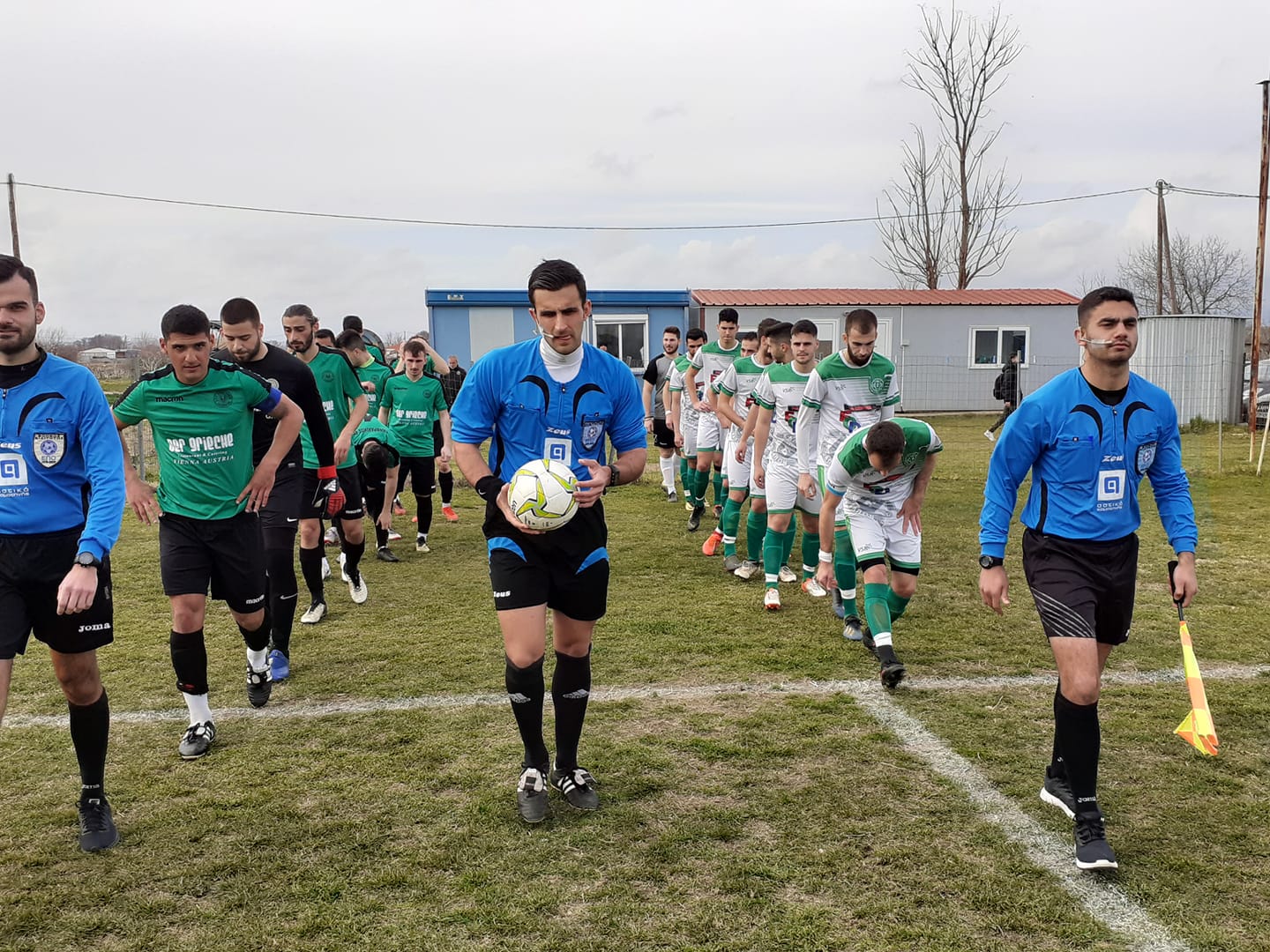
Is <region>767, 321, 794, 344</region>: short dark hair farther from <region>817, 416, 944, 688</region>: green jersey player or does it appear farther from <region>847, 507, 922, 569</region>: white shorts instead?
<region>847, 507, 922, 569</region>: white shorts

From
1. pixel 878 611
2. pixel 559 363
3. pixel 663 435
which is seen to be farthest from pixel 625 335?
pixel 559 363

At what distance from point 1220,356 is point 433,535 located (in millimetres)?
21179

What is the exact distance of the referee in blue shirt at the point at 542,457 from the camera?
3979 mm

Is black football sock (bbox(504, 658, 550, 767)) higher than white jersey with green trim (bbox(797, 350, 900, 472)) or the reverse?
the reverse

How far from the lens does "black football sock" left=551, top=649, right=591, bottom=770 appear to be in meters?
4.23

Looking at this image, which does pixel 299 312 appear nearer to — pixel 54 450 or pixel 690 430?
pixel 54 450

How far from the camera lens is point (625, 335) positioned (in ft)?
95.5

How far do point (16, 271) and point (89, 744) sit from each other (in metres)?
1.88

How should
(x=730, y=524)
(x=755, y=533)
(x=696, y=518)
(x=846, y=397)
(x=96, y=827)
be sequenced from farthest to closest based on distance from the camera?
(x=696, y=518)
(x=730, y=524)
(x=755, y=533)
(x=846, y=397)
(x=96, y=827)

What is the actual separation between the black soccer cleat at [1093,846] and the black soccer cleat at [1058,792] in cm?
29

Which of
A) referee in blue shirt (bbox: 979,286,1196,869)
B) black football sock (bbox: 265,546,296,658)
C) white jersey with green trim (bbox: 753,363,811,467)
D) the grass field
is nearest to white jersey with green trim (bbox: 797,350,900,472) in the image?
white jersey with green trim (bbox: 753,363,811,467)

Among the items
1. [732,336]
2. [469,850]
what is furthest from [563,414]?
[732,336]

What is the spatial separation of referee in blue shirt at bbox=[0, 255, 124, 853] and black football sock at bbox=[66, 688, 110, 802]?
231 mm

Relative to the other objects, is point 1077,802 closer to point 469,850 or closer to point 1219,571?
point 469,850
